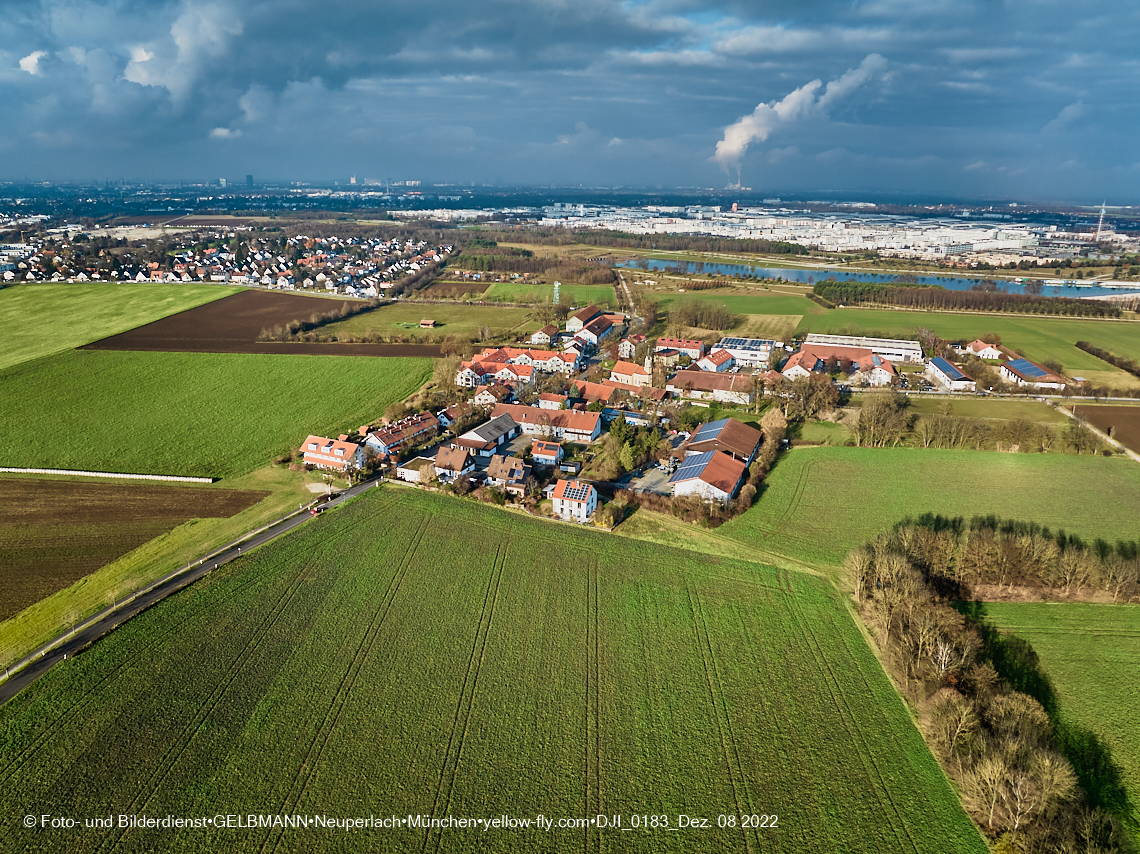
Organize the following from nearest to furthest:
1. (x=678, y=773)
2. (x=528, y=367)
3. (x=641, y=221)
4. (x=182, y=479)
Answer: (x=678, y=773) < (x=182, y=479) < (x=528, y=367) < (x=641, y=221)

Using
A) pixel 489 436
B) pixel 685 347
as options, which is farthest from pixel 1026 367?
pixel 489 436

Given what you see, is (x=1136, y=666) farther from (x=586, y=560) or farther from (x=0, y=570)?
(x=0, y=570)

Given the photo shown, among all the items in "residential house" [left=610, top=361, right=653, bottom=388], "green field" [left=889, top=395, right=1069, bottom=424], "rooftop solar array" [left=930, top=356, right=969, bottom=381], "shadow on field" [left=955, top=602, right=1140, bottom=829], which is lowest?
"shadow on field" [left=955, top=602, right=1140, bottom=829]

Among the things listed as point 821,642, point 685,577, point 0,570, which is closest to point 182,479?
point 0,570

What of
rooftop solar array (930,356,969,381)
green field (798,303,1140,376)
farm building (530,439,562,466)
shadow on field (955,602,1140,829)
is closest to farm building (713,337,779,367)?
green field (798,303,1140,376)

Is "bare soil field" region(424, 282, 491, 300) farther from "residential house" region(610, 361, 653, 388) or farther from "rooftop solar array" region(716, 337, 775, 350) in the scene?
"residential house" region(610, 361, 653, 388)
